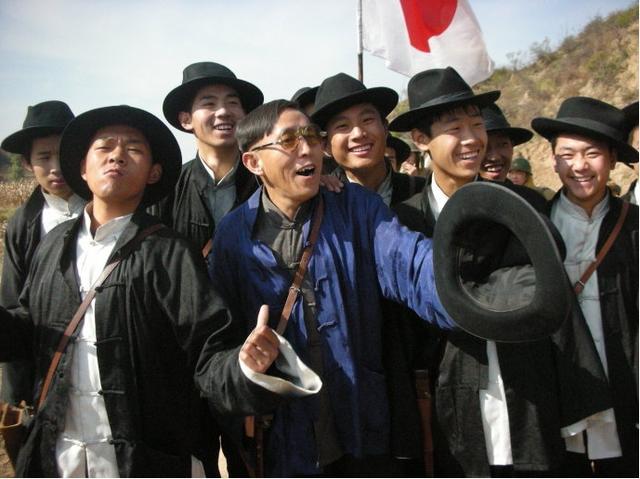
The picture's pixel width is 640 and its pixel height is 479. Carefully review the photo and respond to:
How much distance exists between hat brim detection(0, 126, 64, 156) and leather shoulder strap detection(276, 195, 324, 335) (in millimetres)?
2176

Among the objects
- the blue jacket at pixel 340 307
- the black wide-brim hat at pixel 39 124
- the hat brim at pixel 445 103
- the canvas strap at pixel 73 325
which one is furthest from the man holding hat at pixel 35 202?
the hat brim at pixel 445 103

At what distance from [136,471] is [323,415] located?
84cm

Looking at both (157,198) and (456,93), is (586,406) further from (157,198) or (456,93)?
(157,198)

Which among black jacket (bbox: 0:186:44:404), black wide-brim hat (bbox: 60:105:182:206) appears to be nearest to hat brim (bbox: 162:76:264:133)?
black jacket (bbox: 0:186:44:404)

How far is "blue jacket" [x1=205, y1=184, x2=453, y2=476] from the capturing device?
2375 mm

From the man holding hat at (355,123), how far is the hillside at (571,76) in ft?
58.0

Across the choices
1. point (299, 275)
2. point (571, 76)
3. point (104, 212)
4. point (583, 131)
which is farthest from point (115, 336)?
point (571, 76)

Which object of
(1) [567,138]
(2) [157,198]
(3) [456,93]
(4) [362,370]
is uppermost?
(3) [456,93]

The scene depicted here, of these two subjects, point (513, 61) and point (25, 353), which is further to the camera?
point (513, 61)

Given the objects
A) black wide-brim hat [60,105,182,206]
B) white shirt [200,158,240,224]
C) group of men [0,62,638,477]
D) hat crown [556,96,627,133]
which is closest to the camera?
group of men [0,62,638,477]

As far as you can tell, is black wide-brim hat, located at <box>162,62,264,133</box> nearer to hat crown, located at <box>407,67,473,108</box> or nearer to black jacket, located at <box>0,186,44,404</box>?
black jacket, located at <box>0,186,44,404</box>

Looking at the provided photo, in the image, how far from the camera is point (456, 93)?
2.90 m

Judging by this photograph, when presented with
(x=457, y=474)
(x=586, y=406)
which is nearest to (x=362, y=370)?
(x=457, y=474)

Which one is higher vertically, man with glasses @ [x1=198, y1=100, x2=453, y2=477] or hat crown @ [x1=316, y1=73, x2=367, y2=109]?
hat crown @ [x1=316, y1=73, x2=367, y2=109]
